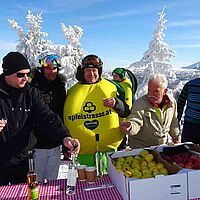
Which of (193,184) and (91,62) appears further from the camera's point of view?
(91,62)

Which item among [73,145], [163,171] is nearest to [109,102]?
[73,145]

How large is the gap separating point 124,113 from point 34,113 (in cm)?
120

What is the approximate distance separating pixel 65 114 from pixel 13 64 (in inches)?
41.7

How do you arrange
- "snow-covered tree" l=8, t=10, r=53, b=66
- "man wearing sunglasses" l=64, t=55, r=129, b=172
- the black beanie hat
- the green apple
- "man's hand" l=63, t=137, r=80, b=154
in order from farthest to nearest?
"snow-covered tree" l=8, t=10, r=53, b=66, "man wearing sunglasses" l=64, t=55, r=129, b=172, the black beanie hat, "man's hand" l=63, t=137, r=80, b=154, the green apple

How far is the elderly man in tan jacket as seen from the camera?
3721 millimetres

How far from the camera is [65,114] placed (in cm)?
383

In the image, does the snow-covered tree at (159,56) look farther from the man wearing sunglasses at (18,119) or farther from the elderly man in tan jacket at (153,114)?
the man wearing sunglasses at (18,119)

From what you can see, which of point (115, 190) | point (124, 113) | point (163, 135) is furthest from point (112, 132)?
point (115, 190)

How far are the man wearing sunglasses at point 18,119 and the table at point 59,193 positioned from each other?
45cm

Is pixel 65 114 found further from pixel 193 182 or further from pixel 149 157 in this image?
pixel 193 182

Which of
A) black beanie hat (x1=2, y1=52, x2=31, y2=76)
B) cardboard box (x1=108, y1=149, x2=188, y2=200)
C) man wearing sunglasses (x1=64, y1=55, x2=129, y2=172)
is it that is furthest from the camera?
man wearing sunglasses (x1=64, y1=55, x2=129, y2=172)

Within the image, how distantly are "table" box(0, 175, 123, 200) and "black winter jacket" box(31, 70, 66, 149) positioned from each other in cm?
121

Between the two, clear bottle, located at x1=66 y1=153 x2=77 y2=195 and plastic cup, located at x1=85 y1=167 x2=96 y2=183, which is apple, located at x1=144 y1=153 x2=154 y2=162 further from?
clear bottle, located at x1=66 y1=153 x2=77 y2=195

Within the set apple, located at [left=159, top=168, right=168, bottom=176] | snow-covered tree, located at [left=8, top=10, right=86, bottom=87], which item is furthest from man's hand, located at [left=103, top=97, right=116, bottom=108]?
snow-covered tree, located at [left=8, top=10, right=86, bottom=87]
